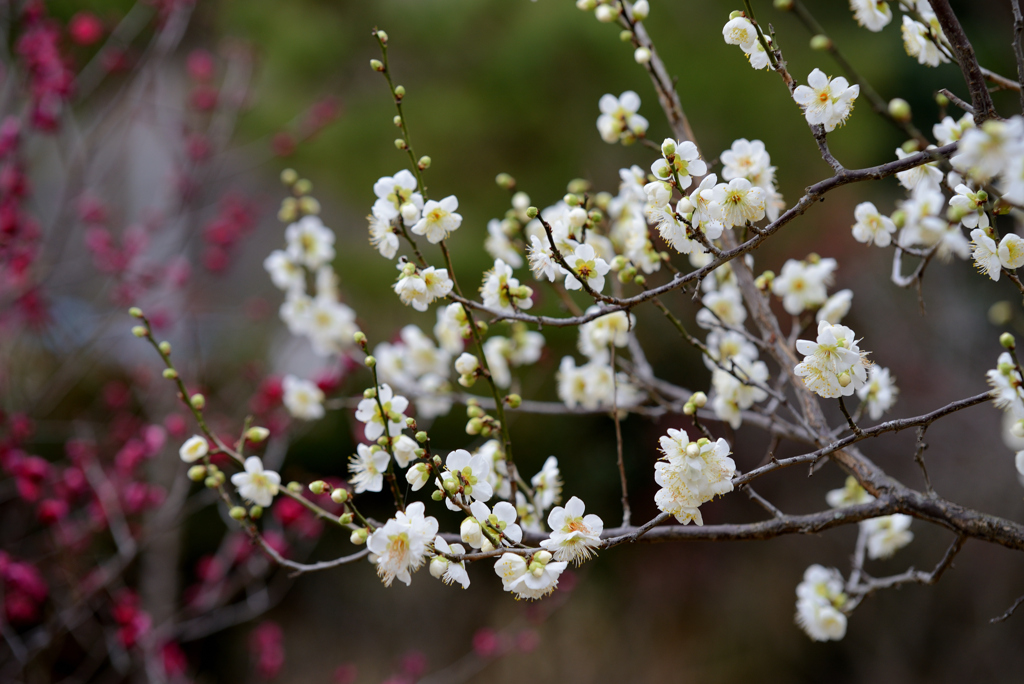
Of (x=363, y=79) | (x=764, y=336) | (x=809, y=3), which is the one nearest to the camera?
(x=764, y=336)

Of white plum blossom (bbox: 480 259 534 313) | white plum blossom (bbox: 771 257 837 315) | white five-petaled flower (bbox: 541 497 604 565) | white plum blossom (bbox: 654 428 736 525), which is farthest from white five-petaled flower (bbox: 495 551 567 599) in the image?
white plum blossom (bbox: 771 257 837 315)

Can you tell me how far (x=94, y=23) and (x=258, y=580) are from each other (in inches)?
84.2

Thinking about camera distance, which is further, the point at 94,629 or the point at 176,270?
the point at 94,629

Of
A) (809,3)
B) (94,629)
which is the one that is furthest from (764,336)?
(809,3)

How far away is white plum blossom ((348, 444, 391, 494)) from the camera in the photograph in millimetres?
866

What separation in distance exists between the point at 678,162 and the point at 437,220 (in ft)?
1.07

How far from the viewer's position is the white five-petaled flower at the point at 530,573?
72 centimetres

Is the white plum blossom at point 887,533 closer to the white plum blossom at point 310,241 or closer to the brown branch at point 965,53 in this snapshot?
the brown branch at point 965,53

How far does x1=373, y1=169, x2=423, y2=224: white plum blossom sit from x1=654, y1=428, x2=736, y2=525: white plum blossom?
45 centimetres

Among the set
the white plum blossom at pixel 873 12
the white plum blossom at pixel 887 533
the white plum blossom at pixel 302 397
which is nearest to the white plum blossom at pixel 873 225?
the white plum blossom at pixel 873 12

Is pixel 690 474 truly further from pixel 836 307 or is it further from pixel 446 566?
pixel 836 307

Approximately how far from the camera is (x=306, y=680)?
356cm

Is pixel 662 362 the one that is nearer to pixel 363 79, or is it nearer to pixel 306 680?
pixel 363 79

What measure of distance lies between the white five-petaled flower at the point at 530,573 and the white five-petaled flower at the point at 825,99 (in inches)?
23.3
